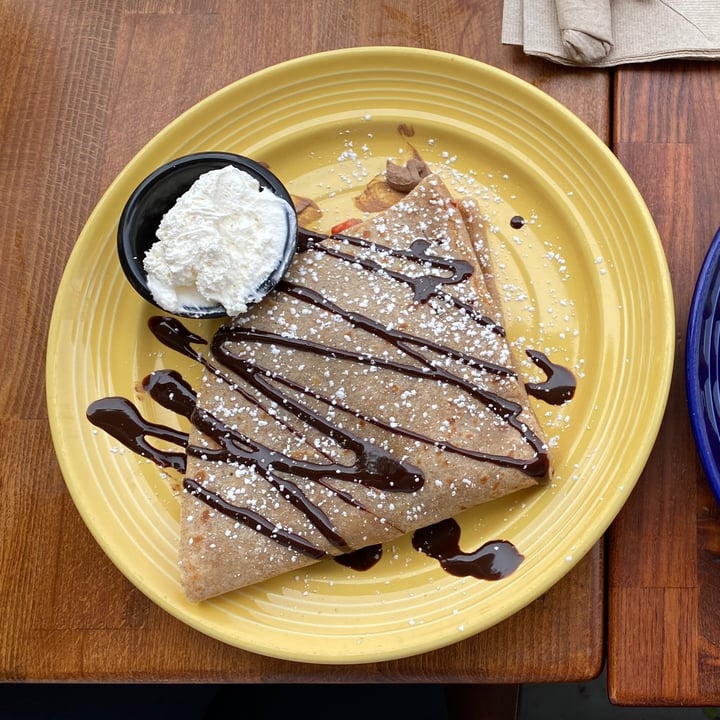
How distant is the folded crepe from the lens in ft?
4.56

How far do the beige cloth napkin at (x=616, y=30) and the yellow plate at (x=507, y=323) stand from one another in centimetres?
15

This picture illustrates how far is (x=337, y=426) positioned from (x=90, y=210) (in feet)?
2.33

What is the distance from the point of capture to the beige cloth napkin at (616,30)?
1517 mm

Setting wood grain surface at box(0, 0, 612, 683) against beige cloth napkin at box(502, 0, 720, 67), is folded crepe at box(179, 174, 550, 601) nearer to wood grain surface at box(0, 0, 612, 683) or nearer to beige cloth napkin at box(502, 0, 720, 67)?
wood grain surface at box(0, 0, 612, 683)

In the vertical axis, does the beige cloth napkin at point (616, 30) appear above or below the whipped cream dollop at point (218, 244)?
above

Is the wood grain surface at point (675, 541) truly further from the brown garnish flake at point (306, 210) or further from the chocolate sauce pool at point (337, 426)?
the brown garnish flake at point (306, 210)

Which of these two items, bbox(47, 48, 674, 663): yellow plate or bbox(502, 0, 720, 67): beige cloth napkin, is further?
bbox(502, 0, 720, 67): beige cloth napkin

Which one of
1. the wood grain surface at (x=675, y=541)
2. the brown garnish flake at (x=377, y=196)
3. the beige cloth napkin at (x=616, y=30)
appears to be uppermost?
the beige cloth napkin at (x=616, y=30)

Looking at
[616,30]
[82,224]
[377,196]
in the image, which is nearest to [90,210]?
[82,224]

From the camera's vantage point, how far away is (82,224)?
162 centimetres

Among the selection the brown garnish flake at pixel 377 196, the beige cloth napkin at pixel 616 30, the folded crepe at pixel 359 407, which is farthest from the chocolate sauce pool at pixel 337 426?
the beige cloth napkin at pixel 616 30

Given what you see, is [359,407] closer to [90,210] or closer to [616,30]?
[90,210]

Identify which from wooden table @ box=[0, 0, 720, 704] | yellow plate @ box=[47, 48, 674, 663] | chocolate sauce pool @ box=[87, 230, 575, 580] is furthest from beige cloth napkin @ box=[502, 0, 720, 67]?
chocolate sauce pool @ box=[87, 230, 575, 580]

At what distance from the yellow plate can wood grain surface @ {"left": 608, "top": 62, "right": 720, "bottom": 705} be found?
0.33ft
